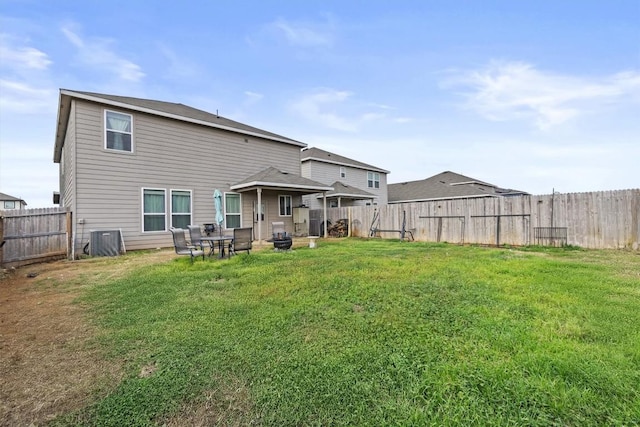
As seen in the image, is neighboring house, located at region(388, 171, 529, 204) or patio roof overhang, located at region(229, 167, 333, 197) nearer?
patio roof overhang, located at region(229, 167, 333, 197)

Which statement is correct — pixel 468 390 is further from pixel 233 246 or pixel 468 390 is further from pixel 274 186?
pixel 274 186

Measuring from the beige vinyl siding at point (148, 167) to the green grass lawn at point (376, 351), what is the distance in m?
6.33

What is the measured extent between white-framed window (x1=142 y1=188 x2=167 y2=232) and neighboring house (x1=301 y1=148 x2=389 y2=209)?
1016 cm

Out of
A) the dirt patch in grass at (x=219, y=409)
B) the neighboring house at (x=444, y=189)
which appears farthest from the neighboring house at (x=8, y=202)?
the dirt patch in grass at (x=219, y=409)

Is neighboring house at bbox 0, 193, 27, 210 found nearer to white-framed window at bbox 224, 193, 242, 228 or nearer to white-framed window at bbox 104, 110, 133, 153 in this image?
white-framed window at bbox 104, 110, 133, 153

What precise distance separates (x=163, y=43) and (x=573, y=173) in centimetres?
2271

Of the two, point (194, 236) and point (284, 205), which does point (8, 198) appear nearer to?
point (284, 205)

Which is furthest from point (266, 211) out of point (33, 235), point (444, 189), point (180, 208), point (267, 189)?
point (444, 189)

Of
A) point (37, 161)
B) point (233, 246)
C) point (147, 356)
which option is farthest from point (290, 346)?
point (37, 161)

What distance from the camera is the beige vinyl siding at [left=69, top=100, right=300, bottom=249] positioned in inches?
395

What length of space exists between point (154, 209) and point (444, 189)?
73.6 ft

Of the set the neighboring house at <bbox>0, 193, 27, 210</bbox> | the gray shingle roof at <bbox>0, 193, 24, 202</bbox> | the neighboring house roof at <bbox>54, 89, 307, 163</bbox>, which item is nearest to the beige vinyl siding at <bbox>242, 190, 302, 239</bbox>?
the neighboring house roof at <bbox>54, 89, 307, 163</bbox>

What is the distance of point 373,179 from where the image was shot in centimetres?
2633

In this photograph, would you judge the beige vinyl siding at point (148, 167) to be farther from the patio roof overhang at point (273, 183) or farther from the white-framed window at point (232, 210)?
the patio roof overhang at point (273, 183)
